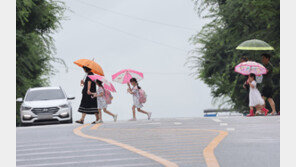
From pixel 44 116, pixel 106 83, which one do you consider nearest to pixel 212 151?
pixel 106 83

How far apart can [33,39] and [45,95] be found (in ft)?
48.4

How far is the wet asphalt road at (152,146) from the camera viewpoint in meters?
11.5

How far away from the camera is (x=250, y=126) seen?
63.3ft

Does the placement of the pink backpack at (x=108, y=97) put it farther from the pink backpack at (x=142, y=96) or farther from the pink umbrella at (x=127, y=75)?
the pink umbrella at (x=127, y=75)

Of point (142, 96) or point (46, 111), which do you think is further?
point (46, 111)

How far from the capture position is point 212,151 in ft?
41.3

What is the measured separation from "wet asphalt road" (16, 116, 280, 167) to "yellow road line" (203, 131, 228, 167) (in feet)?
0.16

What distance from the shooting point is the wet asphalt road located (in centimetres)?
1145

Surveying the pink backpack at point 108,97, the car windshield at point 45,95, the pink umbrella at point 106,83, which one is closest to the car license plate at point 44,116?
the car windshield at point 45,95

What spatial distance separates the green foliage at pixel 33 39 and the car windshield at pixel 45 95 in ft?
27.5

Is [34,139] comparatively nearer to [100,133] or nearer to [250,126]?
[100,133]

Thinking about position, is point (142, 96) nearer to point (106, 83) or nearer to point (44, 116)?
point (106, 83)

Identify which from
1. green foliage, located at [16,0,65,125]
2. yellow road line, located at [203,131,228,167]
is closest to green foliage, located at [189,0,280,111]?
green foliage, located at [16,0,65,125]

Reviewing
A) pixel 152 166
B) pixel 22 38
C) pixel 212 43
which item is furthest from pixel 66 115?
pixel 212 43
